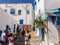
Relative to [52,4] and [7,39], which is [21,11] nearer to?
[52,4]

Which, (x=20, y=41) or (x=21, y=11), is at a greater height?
(x=21, y=11)

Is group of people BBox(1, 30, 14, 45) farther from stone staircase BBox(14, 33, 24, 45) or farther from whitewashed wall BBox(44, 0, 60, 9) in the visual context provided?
whitewashed wall BBox(44, 0, 60, 9)

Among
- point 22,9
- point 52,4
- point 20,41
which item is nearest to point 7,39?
point 20,41

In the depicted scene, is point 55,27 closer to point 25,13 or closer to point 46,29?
point 46,29

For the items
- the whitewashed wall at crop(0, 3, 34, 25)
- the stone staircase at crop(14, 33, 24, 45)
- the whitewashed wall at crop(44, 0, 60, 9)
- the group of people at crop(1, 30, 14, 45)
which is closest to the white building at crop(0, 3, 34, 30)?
the whitewashed wall at crop(0, 3, 34, 25)

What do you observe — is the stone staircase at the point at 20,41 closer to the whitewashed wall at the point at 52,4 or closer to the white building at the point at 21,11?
the whitewashed wall at the point at 52,4

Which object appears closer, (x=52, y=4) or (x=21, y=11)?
(x=52, y=4)

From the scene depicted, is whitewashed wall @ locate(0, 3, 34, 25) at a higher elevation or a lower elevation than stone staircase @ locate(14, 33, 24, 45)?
higher

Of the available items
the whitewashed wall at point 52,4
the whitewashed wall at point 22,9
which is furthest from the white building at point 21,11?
the whitewashed wall at point 52,4

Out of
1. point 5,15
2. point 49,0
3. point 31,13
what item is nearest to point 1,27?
point 5,15

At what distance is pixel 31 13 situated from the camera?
44.7 meters

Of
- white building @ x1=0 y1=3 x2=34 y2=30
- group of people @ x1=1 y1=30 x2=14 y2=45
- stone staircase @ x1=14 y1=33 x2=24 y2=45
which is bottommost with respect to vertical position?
stone staircase @ x1=14 y1=33 x2=24 y2=45

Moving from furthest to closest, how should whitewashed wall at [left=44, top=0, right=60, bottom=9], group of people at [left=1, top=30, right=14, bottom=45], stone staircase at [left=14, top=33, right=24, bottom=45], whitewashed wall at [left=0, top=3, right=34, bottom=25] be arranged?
whitewashed wall at [left=0, top=3, right=34, bottom=25] → whitewashed wall at [left=44, top=0, right=60, bottom=9] → stone staircase at [left=14, top=33, right=24, bottom=45] → group of people at [left=1, top=30, right=14, bottom=45]

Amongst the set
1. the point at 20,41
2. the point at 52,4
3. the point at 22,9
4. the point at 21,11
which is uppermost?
the point at 52,4
